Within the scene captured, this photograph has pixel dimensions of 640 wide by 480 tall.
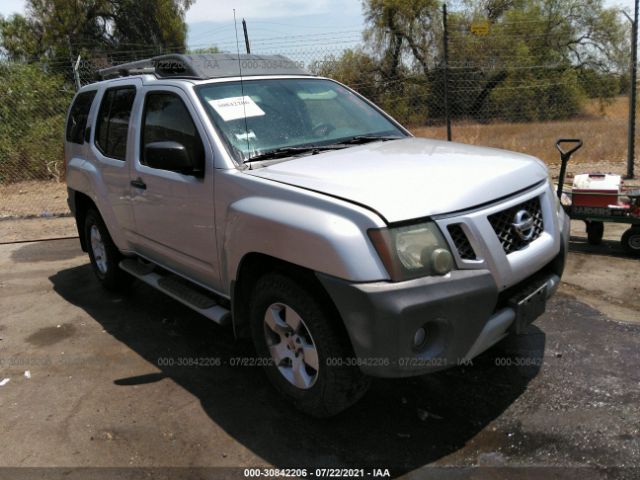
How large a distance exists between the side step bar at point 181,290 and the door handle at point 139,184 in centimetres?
72

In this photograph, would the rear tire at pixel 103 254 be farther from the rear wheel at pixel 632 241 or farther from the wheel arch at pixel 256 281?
the rear wheel at pixel 632 241

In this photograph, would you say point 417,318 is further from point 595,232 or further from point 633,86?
point 633,86

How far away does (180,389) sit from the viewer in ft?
11.8

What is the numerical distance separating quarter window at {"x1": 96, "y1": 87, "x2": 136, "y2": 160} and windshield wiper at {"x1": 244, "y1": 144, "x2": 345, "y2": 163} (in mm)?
1533

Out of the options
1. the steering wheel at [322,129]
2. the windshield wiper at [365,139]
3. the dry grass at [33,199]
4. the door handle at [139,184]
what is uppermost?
the steering wheel at [322,129]

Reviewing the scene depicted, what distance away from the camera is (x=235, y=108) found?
144 inches

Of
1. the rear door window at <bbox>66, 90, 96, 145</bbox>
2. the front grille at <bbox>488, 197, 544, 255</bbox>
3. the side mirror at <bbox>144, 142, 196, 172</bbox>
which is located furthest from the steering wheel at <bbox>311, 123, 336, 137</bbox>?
the rear door window at <bbox>66, 90, 96, 145</bbox>

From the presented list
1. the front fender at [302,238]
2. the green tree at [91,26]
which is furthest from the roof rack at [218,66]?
the green tree at [91,26]

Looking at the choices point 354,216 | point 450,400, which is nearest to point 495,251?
point 354,216

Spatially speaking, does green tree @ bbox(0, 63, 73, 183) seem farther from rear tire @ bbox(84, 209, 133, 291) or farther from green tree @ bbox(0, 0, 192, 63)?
green tree @ bbox(0, 0, 192, 63)

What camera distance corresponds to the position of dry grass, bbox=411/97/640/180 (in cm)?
1087

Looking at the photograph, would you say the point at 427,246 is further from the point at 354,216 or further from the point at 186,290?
the point at 186,290

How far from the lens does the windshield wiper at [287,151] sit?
3.41 meters

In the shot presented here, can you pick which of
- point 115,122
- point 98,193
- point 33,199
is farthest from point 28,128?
point 115,122
